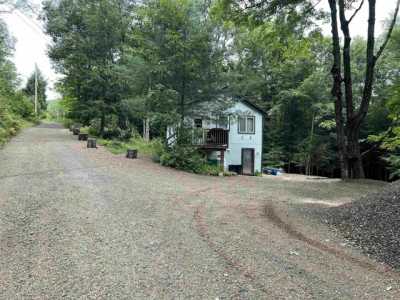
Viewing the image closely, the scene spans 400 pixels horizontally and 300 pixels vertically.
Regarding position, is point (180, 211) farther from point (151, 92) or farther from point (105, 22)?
point (105, 22)

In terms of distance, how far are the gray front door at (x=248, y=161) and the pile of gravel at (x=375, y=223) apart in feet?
45.6

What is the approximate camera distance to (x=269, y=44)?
37.8 ft

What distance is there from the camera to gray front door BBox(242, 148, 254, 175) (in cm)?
1967

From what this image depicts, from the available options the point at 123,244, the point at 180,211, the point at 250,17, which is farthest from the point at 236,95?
the point at 123,244

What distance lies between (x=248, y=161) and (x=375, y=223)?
1536 cm

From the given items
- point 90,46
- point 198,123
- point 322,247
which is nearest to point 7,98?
point 90,46

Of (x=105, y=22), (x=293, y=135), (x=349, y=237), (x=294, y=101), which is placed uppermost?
(x=105, y=22)

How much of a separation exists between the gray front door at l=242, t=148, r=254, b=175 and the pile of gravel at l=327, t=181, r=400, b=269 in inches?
547

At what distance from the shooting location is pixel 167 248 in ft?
12.2

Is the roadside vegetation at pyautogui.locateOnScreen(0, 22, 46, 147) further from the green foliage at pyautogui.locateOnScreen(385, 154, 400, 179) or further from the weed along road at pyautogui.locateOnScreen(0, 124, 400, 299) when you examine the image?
the green foliage at pyautogui.locateOnScreen(385, 154, 400, 179)

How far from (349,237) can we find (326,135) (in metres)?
22.9

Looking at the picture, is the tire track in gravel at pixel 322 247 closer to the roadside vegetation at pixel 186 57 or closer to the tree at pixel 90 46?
the roadside vegetation at pixel 186 57

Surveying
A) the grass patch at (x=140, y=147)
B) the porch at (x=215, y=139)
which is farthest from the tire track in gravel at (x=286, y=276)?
the porch at (x=215, y=139)

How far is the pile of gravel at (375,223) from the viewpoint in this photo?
3.79 meters
